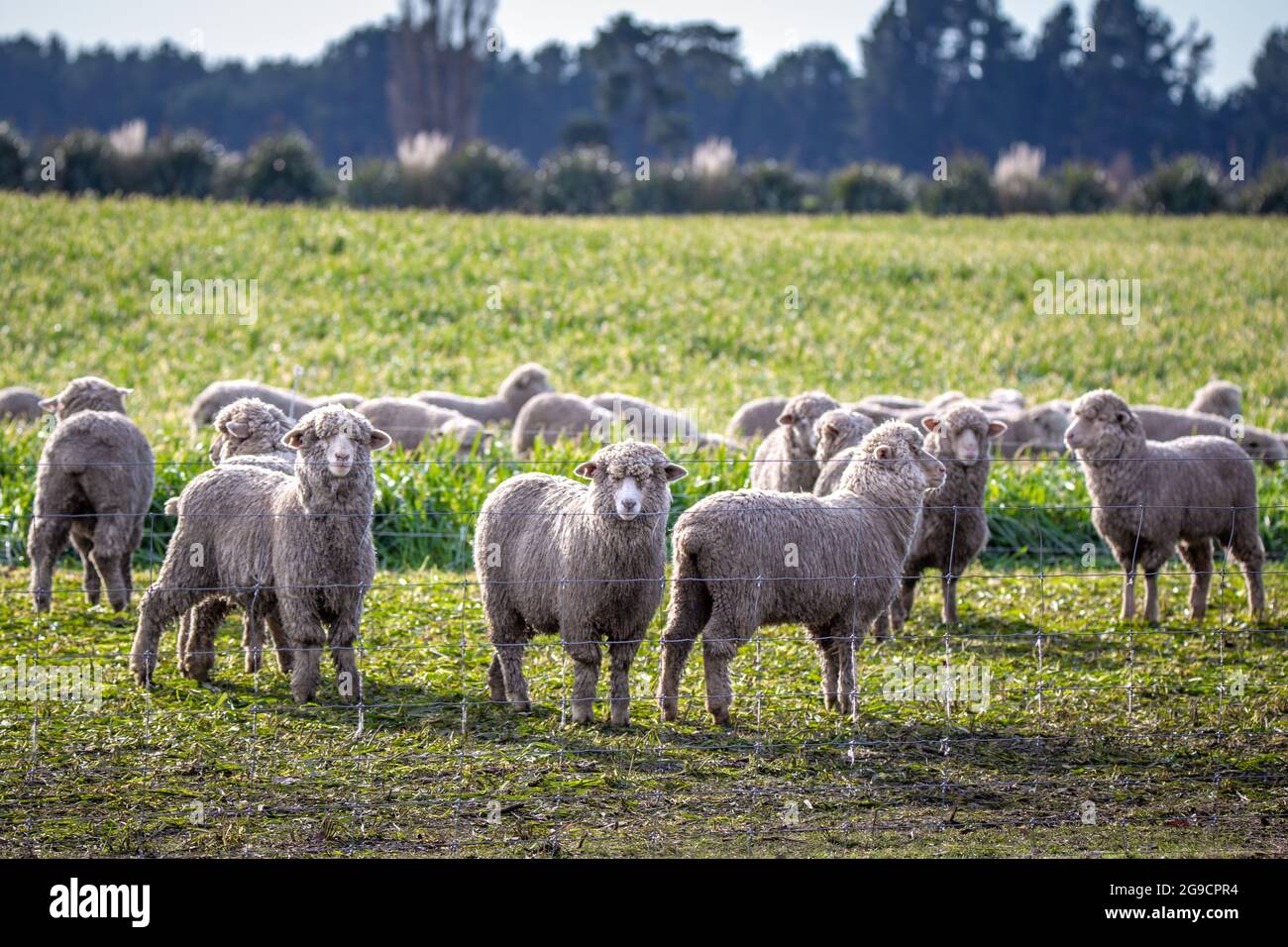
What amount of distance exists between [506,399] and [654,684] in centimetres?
850

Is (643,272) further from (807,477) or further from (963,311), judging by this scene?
(807,477)

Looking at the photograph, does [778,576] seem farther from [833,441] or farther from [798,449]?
[798,449]

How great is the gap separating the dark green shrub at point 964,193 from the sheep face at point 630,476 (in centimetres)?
3482

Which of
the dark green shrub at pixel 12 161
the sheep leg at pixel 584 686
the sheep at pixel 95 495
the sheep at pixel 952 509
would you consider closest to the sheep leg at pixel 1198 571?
the sheep at pixel 952 509

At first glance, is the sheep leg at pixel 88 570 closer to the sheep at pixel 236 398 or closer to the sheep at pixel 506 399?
the sheep at pixel 236 398

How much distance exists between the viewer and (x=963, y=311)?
27.3 meters

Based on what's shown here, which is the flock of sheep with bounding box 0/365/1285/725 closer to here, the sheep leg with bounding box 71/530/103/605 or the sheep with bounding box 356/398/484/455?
the sheep leg with bounding box 71/530/103/605

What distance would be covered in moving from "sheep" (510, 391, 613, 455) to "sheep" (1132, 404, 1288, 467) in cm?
604

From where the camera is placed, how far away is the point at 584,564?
786cm

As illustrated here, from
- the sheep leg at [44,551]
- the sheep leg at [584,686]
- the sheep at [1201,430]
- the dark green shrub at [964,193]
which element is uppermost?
the dark green shrub at [964,193]

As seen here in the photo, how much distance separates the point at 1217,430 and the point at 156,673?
12.0 m

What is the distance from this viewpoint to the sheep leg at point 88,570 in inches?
426

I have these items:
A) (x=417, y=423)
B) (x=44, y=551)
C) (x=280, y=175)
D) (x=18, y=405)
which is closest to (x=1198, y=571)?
(x=417, y=423)

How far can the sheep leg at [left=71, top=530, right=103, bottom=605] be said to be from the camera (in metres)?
10.8
